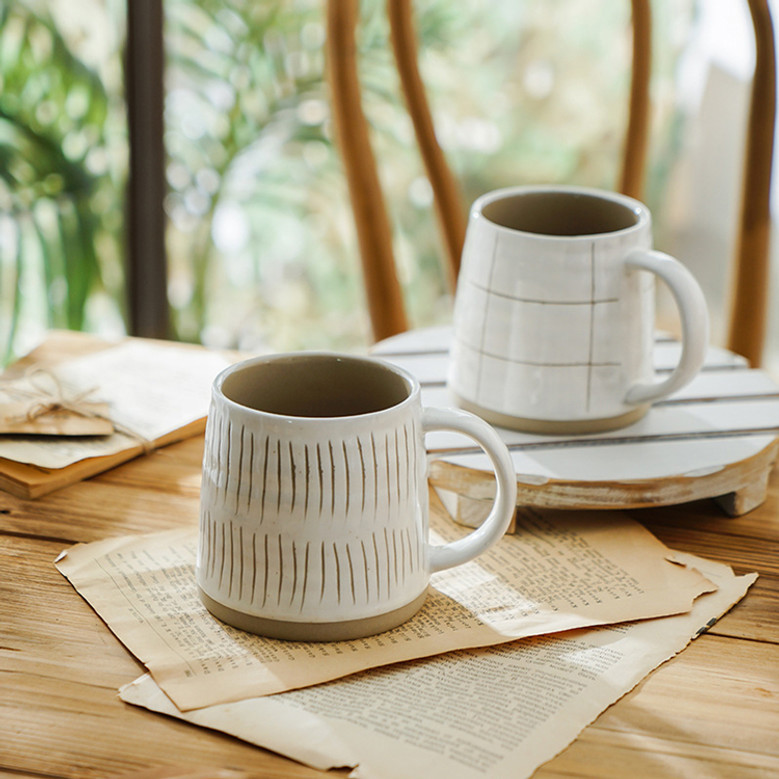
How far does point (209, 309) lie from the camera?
2002 mm

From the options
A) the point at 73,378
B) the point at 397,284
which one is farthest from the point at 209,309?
the point at 73,378

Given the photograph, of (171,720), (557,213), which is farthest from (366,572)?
(557,213)

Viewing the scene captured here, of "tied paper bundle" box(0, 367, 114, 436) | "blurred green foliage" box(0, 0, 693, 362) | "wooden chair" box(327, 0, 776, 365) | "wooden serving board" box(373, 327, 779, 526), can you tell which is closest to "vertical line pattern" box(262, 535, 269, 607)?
"wooden serving board" box(373, 327, 779, 526)

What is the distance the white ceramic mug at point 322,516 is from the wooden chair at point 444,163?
50cm

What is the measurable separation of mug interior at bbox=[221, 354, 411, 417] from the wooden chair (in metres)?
0.48

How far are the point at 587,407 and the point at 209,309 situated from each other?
57.5 inches

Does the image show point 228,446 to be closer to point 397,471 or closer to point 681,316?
point 397,471

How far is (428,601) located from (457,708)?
0.31 feet

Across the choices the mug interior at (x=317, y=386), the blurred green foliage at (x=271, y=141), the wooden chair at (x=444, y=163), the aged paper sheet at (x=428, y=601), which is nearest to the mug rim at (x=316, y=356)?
the mug interior at (x=317, y=386)

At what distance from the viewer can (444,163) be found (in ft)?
3.16

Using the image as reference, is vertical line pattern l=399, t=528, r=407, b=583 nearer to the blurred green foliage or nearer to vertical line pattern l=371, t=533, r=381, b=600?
vertical line pattern l=371, t=533, r=381, b=600

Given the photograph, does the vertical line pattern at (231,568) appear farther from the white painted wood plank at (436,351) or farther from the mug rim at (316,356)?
the white painted wood plank at (436,351)

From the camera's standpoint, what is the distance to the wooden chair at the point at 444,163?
36.1 inches

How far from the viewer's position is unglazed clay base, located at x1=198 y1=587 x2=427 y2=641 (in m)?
0.47
